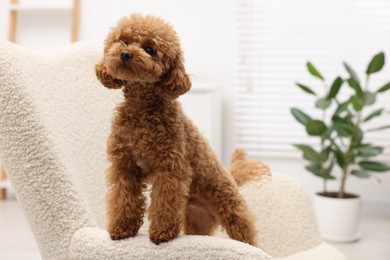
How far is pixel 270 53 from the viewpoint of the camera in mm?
3365

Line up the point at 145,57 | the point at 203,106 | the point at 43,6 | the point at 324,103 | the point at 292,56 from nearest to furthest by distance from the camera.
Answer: the point at 145,57 < the point at 324,103 < the point at 203,106 < the point at 292,56 < the point at 43,6

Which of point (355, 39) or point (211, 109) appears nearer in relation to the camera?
point (211, 109)

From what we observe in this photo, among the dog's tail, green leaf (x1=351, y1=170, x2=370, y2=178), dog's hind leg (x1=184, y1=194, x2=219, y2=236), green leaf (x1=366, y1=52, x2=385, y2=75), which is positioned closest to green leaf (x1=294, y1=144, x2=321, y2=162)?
green leaf (x1=351, y1=170, x2=370, y2=178)

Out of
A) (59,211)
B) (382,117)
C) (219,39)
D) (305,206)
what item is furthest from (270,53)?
(59,211)

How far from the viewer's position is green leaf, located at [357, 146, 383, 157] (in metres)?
2.55

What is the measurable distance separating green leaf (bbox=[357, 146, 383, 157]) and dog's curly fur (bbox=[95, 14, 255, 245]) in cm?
187

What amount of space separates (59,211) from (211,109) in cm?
Result: 210

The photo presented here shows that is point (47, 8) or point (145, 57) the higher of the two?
point (47, 8)

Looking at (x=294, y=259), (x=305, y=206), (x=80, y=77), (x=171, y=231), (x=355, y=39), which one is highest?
(x=355, y=39)

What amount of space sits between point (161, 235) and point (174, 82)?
0.88 ft

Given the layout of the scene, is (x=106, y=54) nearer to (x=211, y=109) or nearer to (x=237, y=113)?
(x=211, y=109)

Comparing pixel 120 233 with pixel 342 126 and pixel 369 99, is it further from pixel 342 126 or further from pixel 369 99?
pixel 369 99

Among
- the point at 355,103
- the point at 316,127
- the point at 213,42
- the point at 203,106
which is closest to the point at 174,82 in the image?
the point at 316,127

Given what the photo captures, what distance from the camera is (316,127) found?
2523 millimetres
